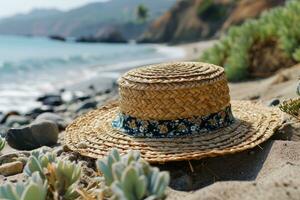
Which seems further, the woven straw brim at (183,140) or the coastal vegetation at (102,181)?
the woven straw brim at (183,140)

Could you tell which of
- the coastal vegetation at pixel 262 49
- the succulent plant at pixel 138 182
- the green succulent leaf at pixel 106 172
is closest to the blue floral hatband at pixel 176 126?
the green succulent leaf at pixel 106 172

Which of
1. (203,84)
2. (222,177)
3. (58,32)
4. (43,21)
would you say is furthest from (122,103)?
(43,21)

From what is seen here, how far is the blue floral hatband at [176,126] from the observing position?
363 cm

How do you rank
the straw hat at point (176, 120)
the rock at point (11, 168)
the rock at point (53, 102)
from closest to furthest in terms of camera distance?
the straw hat at point (176, 120), the rock at point (11, 168), the rock at point (53, 102)

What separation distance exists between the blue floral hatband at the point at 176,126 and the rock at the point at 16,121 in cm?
549

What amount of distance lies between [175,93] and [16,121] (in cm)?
600

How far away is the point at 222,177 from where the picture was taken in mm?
3430

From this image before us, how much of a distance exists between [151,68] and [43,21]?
6992 inches

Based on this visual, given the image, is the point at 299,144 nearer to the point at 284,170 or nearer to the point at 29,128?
the point at 284,170

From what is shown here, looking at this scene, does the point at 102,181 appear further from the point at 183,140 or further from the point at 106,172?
the point at 183,140

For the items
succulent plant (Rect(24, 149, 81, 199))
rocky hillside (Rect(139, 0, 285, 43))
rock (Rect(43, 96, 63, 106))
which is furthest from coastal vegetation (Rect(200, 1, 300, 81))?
rocky hillside (Rect(139, 0, 285, 43))

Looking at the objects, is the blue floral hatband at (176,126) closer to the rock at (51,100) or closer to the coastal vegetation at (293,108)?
the coastal vegetation at (293,108)

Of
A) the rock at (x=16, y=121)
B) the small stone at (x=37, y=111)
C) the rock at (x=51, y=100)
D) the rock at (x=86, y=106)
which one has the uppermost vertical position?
the rock at (x=16, y=121)

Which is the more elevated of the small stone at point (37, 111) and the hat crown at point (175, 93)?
the hat crown at point (175, 93)
